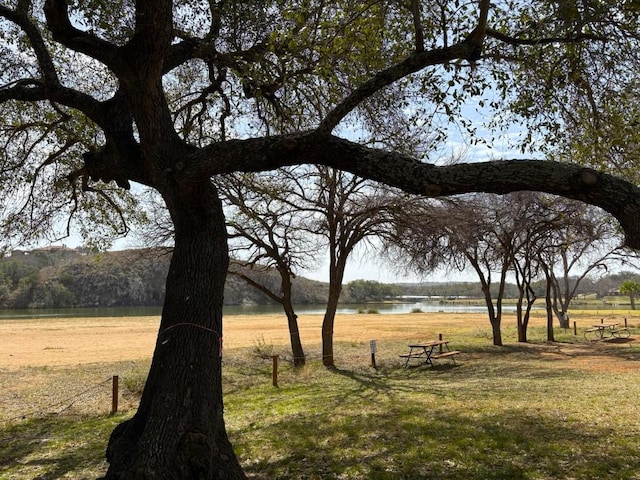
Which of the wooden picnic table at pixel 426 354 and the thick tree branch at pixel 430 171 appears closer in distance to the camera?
the thick tree branch at pixel 430 171

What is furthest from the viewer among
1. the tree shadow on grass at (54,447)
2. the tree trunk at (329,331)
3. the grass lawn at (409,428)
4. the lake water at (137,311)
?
the lake water at (137,311)

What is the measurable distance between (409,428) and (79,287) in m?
112

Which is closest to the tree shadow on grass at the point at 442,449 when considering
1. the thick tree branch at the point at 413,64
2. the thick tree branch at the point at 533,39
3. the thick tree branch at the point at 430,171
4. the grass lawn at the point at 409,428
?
the grass lawn at the point at 409,428

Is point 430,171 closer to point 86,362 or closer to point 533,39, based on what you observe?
point 533,39

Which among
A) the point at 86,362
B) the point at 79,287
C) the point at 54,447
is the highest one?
the point at 79,287

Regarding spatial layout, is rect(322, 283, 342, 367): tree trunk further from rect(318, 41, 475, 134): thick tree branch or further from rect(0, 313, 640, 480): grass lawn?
rect(318, 41, 475, 134): thick tree branch

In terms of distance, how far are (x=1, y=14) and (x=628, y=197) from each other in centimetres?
805

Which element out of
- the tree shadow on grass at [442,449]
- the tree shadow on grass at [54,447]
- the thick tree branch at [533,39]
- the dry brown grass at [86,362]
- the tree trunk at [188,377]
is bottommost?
the dry brown grass at [86,362]

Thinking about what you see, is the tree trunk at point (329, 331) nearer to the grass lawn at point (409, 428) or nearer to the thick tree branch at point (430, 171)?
the grass lawn at point (409, 428)

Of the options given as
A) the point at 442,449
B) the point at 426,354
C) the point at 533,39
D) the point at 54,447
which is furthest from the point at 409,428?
the point at 426,354

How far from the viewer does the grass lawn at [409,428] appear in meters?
5.43

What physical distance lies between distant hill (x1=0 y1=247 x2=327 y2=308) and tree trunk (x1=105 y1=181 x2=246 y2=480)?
80.9 metres

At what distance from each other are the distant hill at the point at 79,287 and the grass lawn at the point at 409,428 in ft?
246

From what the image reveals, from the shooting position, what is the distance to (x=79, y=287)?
10538cm
